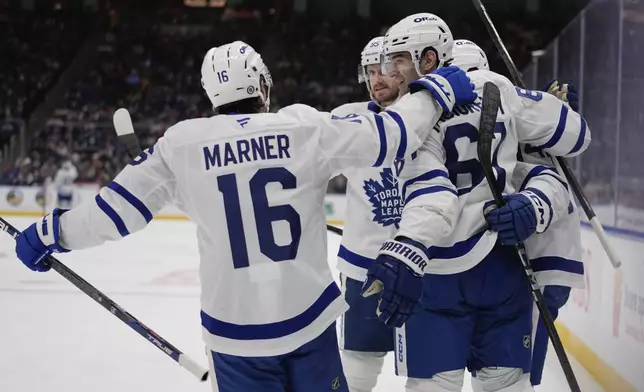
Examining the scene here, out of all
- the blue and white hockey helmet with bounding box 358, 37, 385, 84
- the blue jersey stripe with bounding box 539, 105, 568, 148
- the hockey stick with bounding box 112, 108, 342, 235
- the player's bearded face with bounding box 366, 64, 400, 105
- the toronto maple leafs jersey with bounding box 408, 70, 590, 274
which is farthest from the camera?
the blue and white hockey helmet with bounding box 358, 37, 385, 84

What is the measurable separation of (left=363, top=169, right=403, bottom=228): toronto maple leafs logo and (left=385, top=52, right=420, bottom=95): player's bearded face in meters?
0.34

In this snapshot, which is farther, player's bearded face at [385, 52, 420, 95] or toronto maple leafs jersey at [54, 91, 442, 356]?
player's bearded face at [385, 52, 420, 95]

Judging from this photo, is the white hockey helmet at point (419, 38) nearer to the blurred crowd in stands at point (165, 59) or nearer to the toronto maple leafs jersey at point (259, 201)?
the toronto maple leafs jersey at point (259, 201)

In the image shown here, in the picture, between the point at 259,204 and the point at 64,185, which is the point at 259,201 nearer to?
the point at 259,204

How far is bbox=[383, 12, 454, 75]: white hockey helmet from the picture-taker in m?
1.70

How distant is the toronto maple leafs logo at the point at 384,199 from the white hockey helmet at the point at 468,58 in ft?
1.14

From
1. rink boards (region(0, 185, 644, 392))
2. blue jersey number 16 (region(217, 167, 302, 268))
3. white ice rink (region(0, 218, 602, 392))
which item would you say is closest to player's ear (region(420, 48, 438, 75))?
blue jersey number 16 (region(217, 167, 302, 268))

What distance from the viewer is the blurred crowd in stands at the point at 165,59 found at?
1192 centimetres

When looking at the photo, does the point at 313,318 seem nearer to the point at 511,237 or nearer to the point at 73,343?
the point at 511,237

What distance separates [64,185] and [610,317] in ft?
25.3

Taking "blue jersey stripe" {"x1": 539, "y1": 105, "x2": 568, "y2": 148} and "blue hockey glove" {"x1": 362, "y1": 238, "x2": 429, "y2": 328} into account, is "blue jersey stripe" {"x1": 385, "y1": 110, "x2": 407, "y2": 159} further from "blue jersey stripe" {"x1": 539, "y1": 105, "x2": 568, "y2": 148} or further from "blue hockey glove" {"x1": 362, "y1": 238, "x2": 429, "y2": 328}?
"blue jersey stripe" {"x1": 539, "y1": 105, "x2": 568, "y2": 148}

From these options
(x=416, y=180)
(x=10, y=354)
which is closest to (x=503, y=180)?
(x=416, y=180)

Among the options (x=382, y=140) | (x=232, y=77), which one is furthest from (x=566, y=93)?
(x=232, y=77)

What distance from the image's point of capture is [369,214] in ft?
6.81
